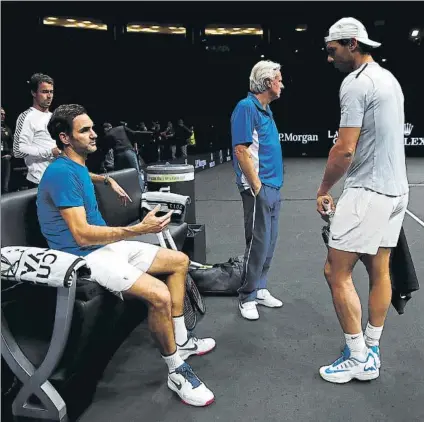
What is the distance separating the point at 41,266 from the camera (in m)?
1.66

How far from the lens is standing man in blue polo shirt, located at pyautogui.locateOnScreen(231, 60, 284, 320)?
8.98ft

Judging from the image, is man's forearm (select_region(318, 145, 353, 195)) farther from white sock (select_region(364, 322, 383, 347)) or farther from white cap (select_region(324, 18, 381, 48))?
white sock (select_region(364, 322, 383, 347))

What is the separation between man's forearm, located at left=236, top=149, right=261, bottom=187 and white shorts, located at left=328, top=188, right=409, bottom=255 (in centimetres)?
75

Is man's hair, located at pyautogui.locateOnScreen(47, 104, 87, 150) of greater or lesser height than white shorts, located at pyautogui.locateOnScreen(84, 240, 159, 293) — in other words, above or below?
above

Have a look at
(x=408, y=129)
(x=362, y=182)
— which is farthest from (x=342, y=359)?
(x=408, y=129)

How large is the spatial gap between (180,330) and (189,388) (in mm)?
366

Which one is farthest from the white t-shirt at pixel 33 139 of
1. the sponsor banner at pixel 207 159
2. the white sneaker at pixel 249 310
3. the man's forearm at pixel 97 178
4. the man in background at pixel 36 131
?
the sponsor banner at pixel 207 159

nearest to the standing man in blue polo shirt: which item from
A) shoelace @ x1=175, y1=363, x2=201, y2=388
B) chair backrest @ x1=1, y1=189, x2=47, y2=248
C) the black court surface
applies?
the black court surface

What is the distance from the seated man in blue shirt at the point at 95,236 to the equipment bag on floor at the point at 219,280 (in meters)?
1.12

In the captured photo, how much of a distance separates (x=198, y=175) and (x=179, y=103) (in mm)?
10156

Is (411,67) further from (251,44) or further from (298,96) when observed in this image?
(251,44)

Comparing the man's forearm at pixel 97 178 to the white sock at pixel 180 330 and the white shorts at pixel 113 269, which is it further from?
the white sock at pixel 180 330

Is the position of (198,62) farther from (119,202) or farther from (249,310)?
(249,310)

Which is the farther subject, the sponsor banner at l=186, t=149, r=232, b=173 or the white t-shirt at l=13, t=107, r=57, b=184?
the sponsor banner at l=186, t=149, r=232, b=173
